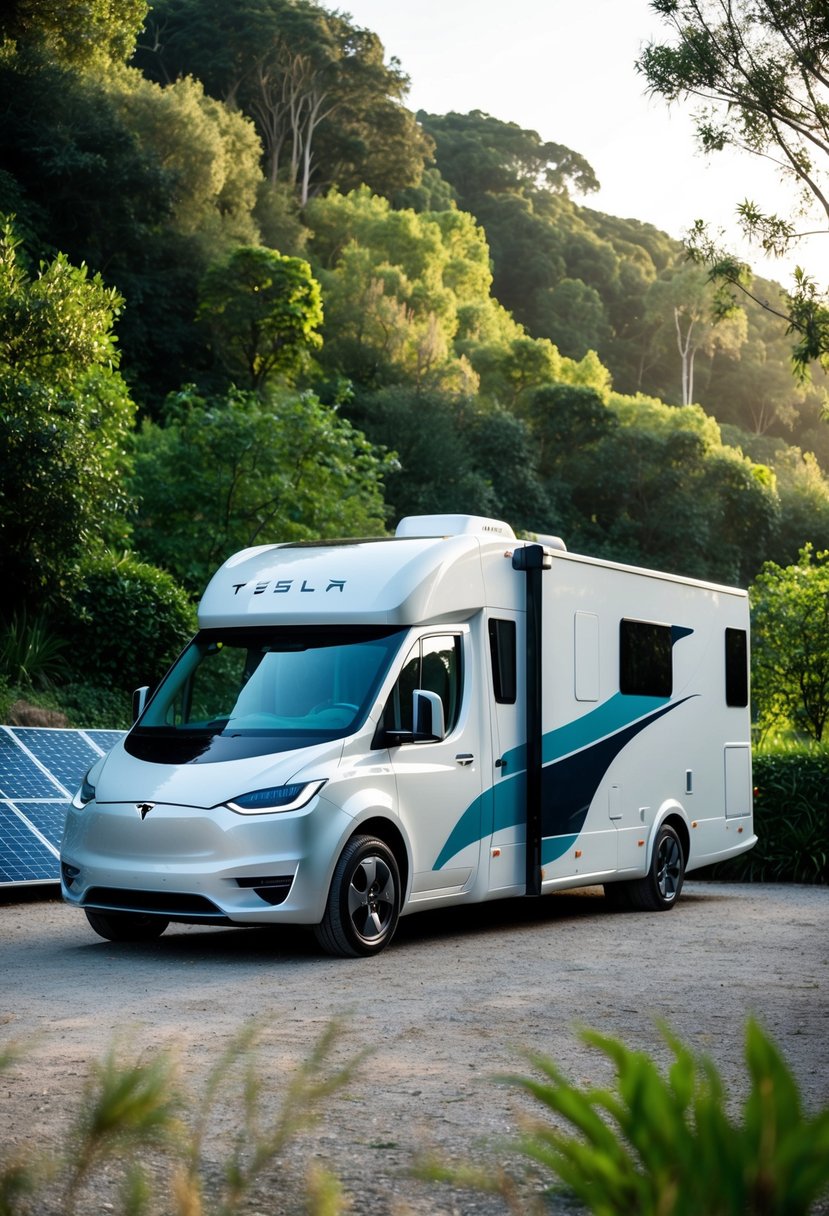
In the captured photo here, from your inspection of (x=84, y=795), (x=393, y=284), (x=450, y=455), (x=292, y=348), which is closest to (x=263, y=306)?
(x=292, y=348)

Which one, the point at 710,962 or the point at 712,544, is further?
the point at 712,544

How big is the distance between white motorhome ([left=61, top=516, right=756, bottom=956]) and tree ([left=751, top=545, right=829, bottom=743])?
13.5 metres

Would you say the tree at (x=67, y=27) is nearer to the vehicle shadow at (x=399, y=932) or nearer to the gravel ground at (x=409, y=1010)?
the vehicle shadow at (x=399, y=932)

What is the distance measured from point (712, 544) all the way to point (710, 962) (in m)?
48.7

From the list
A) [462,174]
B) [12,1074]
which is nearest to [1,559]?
[12,1074]

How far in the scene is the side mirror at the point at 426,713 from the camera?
10031 mm

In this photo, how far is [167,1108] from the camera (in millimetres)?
1728

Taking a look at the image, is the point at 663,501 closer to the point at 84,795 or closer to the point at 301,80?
the point at 301,80

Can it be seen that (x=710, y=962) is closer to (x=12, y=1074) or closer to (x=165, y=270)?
(x=12, y=1074)

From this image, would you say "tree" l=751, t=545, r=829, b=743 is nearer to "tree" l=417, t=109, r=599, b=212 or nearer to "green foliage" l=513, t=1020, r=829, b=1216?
"green foliage" l=513, t=1020, r=829, b=1216

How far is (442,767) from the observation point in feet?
34.6

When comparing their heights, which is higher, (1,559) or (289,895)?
(1,559)

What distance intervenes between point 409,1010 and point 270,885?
1.90 metres

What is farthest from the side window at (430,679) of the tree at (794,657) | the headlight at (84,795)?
the tree at (794,657)
